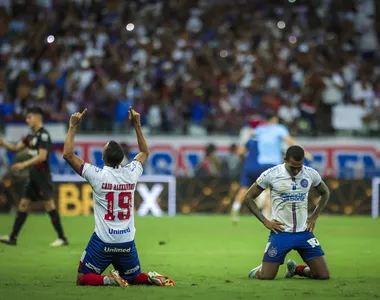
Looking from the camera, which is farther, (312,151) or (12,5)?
(12,5)

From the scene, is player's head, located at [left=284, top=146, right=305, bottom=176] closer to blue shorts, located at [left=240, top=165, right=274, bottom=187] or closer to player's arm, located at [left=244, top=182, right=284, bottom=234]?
player's arm, located at [left=244, top=182, right=284, bottom=234]

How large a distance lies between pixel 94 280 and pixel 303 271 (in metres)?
2.87

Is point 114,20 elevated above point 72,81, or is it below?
above

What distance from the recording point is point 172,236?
18125 millimetres

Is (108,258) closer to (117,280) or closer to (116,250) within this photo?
(116,250)

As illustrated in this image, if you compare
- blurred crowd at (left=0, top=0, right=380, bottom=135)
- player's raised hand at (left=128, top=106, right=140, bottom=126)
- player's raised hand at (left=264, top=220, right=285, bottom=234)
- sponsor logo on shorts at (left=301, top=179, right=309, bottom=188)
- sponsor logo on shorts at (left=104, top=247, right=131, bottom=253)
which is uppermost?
blurred crowd at (left=0, top=0, right=380, bottom=135)

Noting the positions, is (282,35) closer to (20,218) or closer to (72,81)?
(72,81)

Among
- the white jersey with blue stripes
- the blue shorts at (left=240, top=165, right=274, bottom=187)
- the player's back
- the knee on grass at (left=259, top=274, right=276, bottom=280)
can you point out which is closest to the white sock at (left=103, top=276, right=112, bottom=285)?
the player's back

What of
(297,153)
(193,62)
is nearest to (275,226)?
(297,153)

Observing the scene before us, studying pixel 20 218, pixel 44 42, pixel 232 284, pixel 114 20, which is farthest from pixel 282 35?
pixel 232 284

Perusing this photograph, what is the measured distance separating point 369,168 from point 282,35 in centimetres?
558

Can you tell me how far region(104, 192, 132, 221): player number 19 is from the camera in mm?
10375

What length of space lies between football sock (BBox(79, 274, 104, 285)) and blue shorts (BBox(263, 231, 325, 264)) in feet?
7.38

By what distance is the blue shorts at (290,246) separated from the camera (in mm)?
11383
